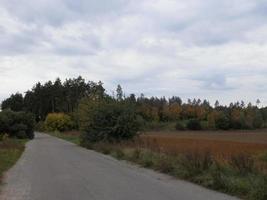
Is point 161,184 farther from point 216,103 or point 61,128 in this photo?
point 216,103

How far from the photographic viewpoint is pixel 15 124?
9631 centimetres

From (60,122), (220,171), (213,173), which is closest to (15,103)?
(60,122)

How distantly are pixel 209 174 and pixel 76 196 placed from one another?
207 inches

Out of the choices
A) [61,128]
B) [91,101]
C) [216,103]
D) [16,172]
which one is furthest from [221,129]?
[16,172]

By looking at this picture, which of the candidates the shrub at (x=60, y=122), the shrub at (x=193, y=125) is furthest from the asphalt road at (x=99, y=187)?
the shrub at (x=60, y=122)

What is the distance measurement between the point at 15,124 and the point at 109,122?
47717 mm

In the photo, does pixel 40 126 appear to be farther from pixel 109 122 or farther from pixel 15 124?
pixel 109 122

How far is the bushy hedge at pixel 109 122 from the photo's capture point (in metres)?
50.6

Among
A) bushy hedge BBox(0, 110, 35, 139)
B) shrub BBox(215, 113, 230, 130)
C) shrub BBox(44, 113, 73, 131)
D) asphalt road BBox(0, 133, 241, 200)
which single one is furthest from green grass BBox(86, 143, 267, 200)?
shrub BBox(44, 113, 73, 131)

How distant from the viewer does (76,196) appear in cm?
1520

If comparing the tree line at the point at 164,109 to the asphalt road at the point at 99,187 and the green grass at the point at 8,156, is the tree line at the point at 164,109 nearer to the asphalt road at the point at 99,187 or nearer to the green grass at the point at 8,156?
the green grass at the point at 8,156

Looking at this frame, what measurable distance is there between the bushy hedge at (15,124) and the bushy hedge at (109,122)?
40.6m

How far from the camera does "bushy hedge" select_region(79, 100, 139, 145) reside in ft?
166

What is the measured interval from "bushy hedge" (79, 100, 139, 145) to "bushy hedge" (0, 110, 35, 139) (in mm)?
40638
